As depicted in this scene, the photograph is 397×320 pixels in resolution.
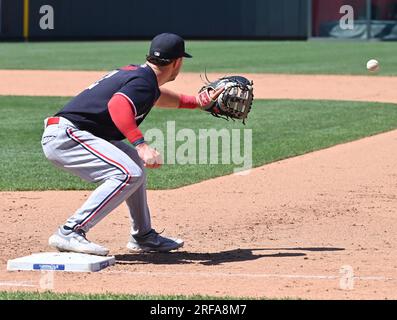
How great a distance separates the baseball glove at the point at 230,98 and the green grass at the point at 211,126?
273 cm

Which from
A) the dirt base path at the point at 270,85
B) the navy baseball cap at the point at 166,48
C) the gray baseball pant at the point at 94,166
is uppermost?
the navy baseball cap at the point at 166,48

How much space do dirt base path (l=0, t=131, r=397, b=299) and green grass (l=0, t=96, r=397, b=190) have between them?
436 mm

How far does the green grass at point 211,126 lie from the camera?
1044 cm

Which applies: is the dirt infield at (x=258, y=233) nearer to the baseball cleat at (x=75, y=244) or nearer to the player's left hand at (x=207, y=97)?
the baseball cleat at (x=75, y=244)

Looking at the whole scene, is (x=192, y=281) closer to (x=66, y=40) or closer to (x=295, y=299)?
(x=295, y=299)

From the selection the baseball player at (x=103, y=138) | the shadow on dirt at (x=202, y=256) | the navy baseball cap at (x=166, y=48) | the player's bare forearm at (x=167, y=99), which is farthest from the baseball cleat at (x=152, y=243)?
the navy baseball cap at (x=166, y=48)

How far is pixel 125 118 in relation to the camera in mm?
6426

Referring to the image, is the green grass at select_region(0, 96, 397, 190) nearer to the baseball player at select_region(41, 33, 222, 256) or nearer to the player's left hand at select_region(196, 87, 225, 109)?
the player's left hand at select_region(196, 87, 225, 109)

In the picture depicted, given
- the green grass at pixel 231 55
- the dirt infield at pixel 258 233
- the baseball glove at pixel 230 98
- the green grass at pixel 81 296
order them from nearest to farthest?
the green grass at pixel 81 296, the dirt infield at pixel 258 233, the baseball glove at pixel 230 98, the green grass at pixel 231 55

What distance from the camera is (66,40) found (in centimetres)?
3578

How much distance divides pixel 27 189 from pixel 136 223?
9.25 feet

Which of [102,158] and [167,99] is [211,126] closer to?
[167,99]
